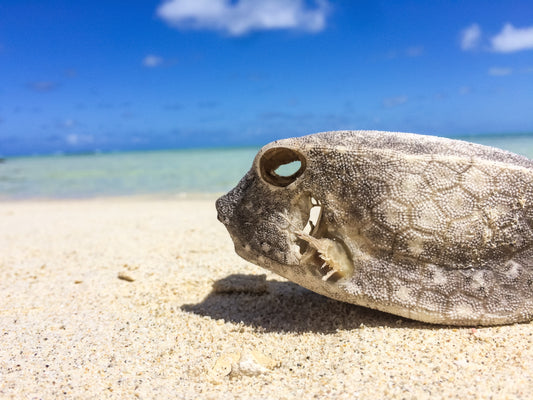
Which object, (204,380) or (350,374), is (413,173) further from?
(204,380)

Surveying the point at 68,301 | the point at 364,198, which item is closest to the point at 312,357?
the point at 364,198

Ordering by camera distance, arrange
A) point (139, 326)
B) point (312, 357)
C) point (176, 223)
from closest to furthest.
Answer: point (312, 357) < point (139, 326) < point (176, 223)

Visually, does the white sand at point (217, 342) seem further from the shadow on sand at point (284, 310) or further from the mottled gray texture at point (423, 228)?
the mottled gray texture at point (423, 228)

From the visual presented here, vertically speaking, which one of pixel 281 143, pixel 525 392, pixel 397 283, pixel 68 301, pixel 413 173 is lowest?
pixel 68 301

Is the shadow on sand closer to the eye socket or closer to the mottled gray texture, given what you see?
the mottled gray texture

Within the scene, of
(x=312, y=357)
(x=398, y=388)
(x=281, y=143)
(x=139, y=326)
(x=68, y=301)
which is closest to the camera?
(x=398, y=388)

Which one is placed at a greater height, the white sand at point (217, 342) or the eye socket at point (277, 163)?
the eye socket at point (277, 163)

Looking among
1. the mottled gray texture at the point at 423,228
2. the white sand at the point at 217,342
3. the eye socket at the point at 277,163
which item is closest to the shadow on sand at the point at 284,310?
the white sand at the point at 217,342

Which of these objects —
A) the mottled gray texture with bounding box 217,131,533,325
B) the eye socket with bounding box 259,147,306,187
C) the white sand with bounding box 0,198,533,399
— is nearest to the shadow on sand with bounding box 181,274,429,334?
the white sand with bounding box 0,198,533,399
